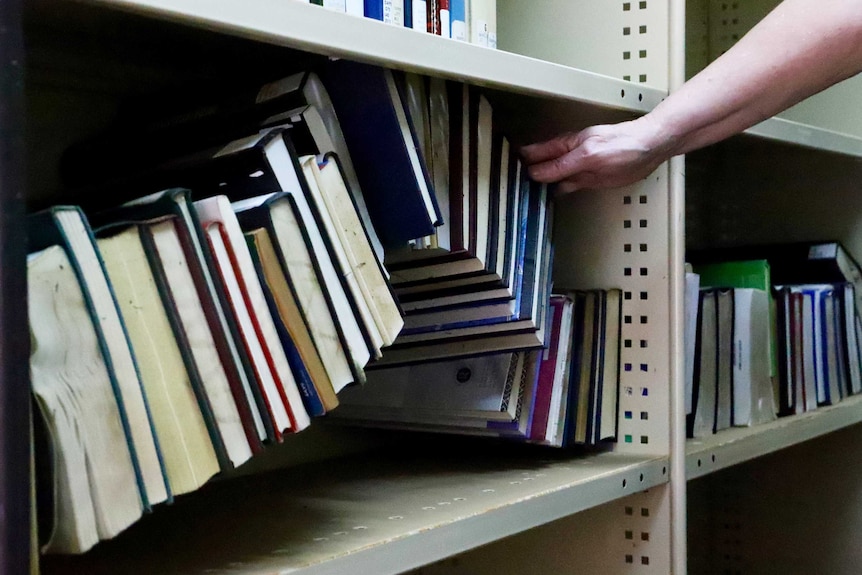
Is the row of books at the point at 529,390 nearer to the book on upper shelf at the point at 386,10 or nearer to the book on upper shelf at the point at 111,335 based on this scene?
the book on upper shelf at the point at 386,10

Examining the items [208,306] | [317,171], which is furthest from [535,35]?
[208,306]

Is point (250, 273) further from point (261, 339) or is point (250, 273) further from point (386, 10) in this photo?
point (386, 10)

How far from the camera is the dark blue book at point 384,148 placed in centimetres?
71

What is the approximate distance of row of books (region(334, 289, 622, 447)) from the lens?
3.00 feet

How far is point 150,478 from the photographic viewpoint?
0.52 metres

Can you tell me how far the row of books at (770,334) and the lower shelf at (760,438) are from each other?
3 cm

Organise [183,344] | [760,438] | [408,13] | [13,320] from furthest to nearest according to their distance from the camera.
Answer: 1. [760,438]
2. [408,13]
3. [183,344]
4. [13,320]

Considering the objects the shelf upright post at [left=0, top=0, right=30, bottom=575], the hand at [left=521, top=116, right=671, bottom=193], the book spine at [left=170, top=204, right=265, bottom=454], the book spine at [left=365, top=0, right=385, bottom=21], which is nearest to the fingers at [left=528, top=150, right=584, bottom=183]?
the hand at [left=521, top=116, right=671, bottom=193]

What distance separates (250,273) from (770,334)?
0.99m

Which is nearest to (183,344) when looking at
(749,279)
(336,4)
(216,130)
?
(216,130)

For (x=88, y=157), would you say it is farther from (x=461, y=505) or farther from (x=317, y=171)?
(x=461, y=505)

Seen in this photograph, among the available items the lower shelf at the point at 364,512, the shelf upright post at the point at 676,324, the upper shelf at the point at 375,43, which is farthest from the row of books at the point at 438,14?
the lower shelf at the point at 364,512

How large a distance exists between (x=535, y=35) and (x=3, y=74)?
77cm

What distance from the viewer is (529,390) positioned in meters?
0.92
